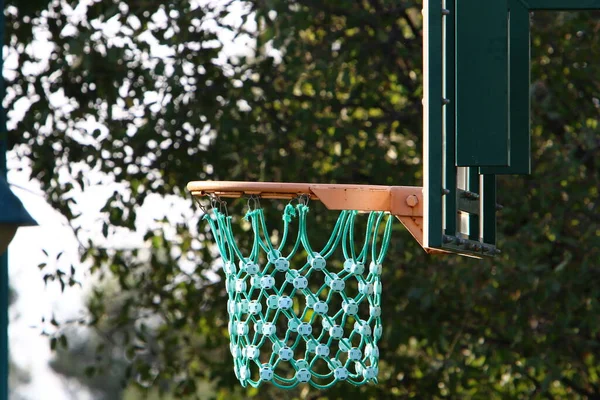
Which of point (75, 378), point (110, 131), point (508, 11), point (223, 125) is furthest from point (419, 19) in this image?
point (75, 378)

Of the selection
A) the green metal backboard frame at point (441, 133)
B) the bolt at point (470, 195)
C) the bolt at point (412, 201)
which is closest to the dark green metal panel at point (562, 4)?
the green metal backboard frame at point (441, 133)

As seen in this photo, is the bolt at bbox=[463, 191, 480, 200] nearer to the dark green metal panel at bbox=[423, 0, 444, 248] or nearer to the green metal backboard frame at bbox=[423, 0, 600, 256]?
the green metal backboard frame at bbox=[423, 0, 600, 256]

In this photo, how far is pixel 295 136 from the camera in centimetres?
617

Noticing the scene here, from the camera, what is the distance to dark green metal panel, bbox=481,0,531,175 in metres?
3.10

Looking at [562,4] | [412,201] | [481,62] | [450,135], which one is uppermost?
[562,4]

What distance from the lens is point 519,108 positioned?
3.12 metres

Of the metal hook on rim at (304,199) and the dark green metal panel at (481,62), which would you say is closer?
the dark green metal panel at (481,62)

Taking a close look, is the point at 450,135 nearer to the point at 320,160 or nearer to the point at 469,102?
the point at 469,102

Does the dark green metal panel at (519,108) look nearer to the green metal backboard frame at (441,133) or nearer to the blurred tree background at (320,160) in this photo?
the green metal backboard frame at (441,133)

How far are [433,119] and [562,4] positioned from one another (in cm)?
55

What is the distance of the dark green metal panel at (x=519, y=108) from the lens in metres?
3.10

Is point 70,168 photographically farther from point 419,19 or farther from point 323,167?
point 419,19

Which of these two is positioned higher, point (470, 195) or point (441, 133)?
point (441, 133)

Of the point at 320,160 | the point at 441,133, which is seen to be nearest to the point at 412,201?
the point at 441,133
